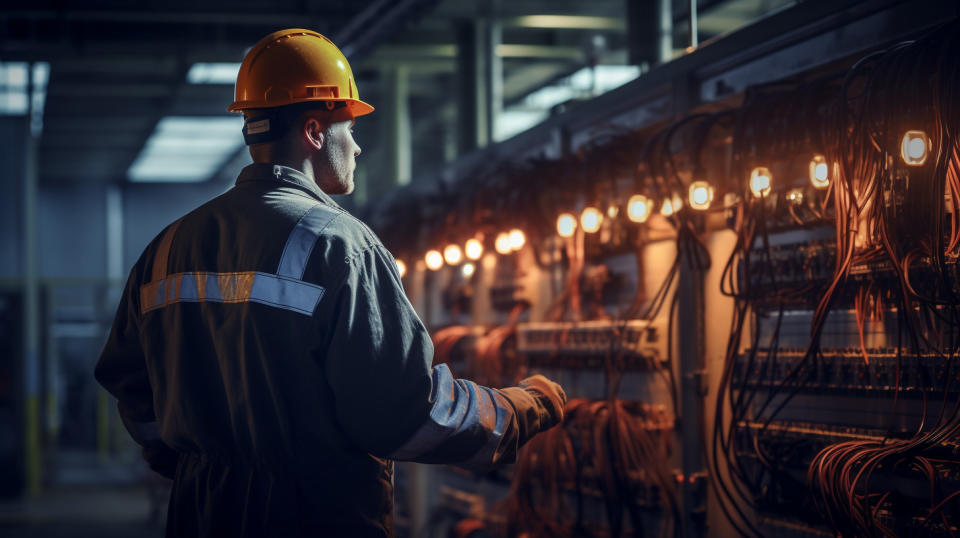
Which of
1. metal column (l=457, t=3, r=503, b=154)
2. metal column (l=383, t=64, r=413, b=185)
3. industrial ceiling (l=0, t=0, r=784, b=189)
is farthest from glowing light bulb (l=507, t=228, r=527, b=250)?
metal column (l=383, t=64, r=413, b=185)

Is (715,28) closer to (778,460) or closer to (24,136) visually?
(778,460)

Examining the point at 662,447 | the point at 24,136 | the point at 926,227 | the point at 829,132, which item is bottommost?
the point at 662,447

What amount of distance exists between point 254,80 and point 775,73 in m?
1.76

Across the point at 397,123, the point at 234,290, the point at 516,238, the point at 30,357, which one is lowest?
the point at 30,357

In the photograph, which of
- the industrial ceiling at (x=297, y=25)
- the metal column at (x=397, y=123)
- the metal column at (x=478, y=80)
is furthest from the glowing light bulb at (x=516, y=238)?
the metal column at (x=397, y=123)

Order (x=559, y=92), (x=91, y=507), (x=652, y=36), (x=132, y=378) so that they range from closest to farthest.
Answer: (x=132, y=378) → (x=652, y=36) → (x=91, y=507) → (x=559, y=92)

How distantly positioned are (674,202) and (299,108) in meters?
1.64

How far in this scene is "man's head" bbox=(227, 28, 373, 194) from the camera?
8.07 feet

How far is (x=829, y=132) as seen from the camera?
286cm

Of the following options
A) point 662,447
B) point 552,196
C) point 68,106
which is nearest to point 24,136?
point 68,106

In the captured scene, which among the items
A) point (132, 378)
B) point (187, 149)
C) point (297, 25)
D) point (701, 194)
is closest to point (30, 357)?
point (187, 149)

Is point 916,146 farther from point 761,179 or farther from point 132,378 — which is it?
point 132,378

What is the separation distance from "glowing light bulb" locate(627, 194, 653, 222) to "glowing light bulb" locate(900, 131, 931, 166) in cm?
133

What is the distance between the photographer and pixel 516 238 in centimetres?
486
